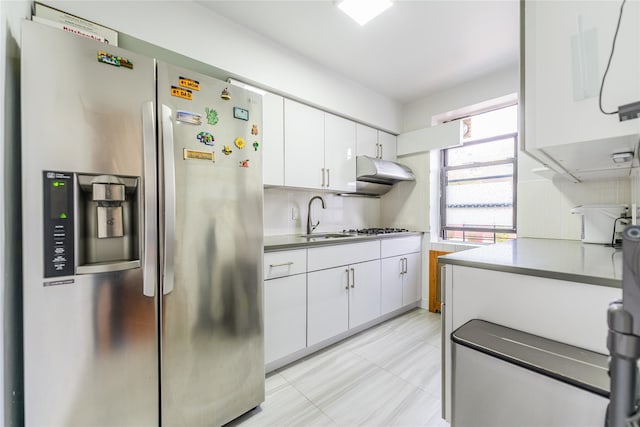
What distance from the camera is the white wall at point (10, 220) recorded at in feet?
3.18

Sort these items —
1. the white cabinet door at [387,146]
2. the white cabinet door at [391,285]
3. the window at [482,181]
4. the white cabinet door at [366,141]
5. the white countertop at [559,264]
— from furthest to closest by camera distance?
the white cabinet door at [387,146] → the white cabinet door at [366,141] → the window at [482,181] → the white cabinet door at [391,285] → the white countertop at [559,264]

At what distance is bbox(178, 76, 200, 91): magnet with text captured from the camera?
50.5 inches

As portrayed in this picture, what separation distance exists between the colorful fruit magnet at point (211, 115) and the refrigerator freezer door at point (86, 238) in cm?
24

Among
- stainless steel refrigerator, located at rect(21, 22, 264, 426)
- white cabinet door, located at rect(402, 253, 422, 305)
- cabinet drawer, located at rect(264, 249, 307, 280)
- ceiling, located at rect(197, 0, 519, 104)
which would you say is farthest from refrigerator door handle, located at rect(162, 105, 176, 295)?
white cabinet door, located at rect(402, 253, 422, 305)

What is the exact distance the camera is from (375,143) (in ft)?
10.5

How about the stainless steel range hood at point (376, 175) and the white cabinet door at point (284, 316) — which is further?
the stainless steel range hood at point (376, 175)

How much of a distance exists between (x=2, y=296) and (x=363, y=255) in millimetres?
2219

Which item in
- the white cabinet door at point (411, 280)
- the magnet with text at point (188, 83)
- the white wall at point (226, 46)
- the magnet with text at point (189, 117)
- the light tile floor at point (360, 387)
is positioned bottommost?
the light tile floor at point (360, 387)

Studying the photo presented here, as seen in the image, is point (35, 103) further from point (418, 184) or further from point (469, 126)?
point (469, 126)

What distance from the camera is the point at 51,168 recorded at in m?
1.00

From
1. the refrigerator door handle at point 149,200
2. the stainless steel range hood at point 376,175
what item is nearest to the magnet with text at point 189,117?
the refrigerator door handle at point 149,200

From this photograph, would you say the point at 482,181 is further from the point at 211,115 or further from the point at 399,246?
the point at 211,115

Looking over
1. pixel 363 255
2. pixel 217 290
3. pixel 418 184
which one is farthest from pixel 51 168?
pixel 418 184

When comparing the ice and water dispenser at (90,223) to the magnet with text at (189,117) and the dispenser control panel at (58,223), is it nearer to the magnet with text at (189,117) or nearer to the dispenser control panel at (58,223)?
the dispenser control panel at (58,223)
